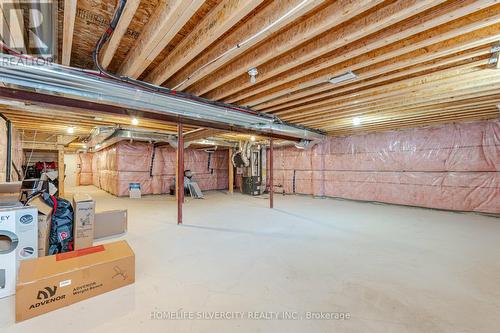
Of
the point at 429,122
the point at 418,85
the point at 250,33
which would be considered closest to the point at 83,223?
the point at 250,33

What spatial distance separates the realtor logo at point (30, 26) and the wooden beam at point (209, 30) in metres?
0.93

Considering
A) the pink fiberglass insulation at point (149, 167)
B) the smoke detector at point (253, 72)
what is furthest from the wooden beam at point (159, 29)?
the pink fiberglass insulation at point (149, 167)

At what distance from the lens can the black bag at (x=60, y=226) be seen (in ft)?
7.57

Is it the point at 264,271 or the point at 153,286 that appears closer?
the point at 153,286

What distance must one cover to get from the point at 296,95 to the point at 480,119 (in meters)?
4.40

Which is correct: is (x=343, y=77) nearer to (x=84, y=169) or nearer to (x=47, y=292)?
(x=47, y=292)

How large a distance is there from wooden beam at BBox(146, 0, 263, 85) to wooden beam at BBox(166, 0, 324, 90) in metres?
0.16

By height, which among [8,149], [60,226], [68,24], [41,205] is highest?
[68,24]

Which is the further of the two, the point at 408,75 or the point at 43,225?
the point at 408,75

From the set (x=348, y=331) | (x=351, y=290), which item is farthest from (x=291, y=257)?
(x=348, y=331)

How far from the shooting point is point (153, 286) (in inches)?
74.5

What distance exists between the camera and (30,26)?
163cm

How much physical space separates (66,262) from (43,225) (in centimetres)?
65

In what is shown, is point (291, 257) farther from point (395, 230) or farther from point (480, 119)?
point (480, 119)
